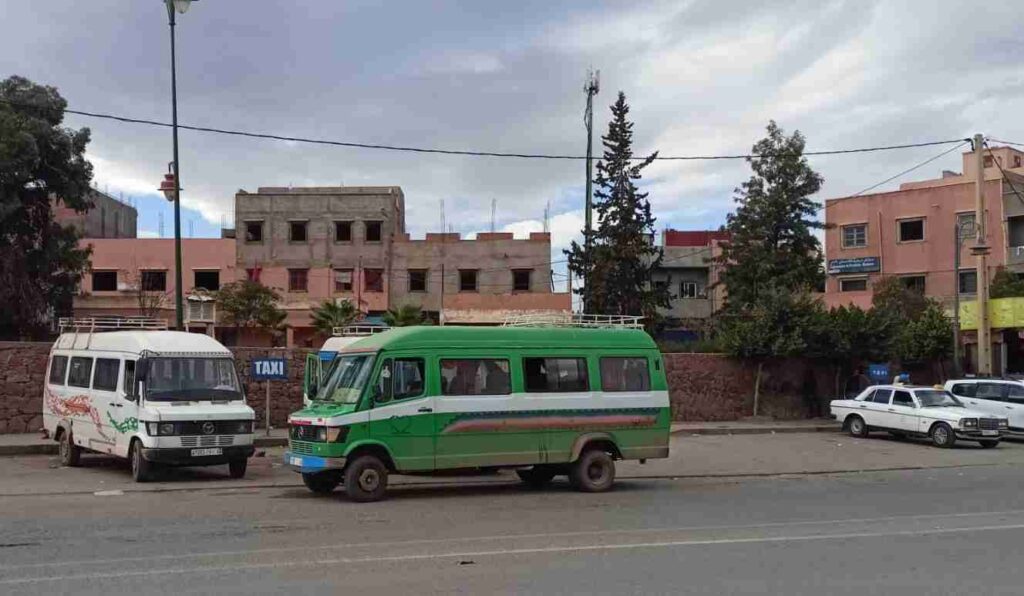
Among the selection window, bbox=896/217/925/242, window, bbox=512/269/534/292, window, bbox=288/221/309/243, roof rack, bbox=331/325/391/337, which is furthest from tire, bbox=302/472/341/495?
window, bbox=896/217/925/242

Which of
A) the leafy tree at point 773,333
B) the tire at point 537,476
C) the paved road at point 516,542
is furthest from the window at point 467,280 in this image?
the paved road at point 516,542

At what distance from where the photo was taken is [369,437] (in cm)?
1266

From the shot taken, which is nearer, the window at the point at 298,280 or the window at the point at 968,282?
the window at the point at 968,282

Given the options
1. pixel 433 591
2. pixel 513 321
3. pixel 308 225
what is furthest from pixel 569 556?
pixel 308 225

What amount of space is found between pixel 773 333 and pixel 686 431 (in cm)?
488

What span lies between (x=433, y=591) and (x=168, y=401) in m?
9.01

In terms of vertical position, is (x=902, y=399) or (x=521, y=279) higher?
(x=521, y=279)

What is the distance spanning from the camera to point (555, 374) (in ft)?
46.5

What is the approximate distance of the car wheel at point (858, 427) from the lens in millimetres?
24875

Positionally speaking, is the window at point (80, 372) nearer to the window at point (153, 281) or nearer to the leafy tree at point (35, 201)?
the leafy tree at point (35, 201)

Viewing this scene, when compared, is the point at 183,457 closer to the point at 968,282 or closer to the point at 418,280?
the point at 418,280

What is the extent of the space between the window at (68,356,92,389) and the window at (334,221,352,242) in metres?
35.8

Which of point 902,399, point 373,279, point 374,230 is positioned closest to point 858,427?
point 902,399

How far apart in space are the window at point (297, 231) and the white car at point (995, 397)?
3710 cm
